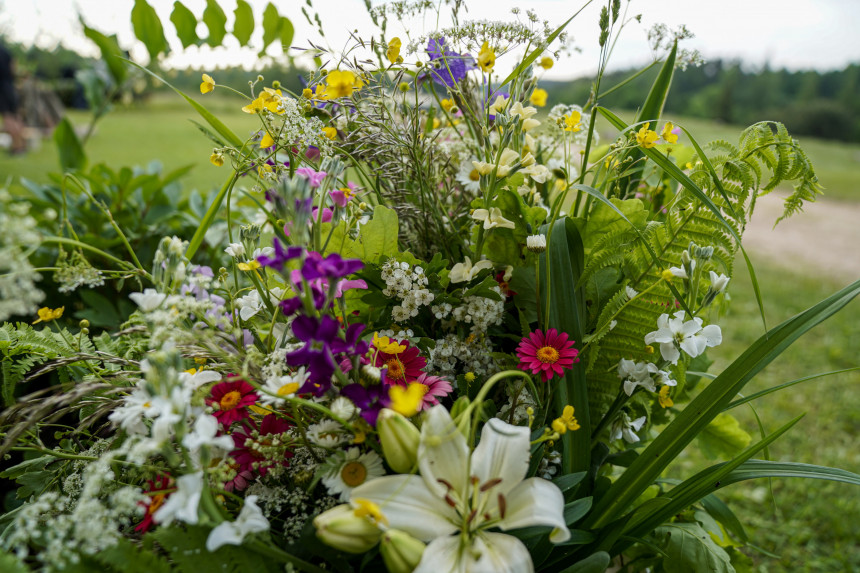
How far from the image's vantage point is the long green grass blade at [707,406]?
58cm

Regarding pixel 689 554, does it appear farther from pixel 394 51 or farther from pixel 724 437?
pixel 394 51

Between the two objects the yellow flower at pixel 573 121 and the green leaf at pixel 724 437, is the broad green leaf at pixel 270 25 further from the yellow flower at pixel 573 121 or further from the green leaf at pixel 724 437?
the green leaf at pixel 724 437

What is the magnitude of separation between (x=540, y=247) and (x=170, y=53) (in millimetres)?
1081

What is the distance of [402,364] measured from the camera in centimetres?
61

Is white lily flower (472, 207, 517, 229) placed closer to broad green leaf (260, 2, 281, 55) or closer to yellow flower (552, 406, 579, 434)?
yellow flower (552, 406, 579, 434)

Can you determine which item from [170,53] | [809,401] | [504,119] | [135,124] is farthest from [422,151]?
[135,124]

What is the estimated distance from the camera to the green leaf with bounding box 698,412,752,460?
945mm

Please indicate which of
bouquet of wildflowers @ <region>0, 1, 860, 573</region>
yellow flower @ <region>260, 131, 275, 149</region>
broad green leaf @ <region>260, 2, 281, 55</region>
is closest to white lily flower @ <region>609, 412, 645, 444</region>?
bouquet of wildflowers @ <region>0, 1, 860, 573</region>

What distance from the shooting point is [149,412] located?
0.46 metres

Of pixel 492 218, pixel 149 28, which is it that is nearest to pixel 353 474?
pixel 492 218

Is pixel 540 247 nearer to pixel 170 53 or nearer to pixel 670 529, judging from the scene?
pixel 670 529

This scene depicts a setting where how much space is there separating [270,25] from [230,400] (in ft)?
3.13

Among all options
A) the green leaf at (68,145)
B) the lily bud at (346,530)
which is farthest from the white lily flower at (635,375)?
the green leaf at (68,145)

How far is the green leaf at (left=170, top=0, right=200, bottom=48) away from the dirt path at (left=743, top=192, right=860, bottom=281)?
528 cm
